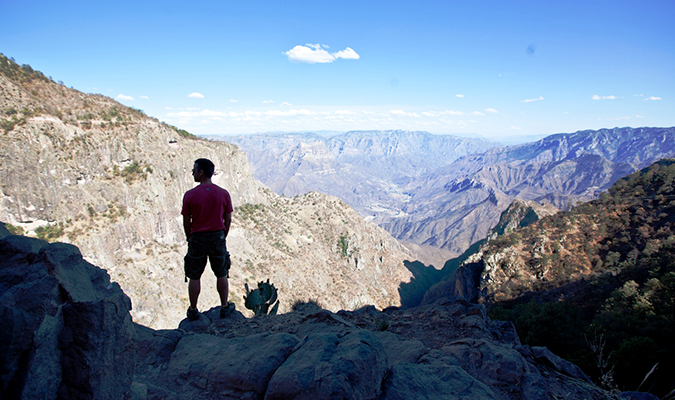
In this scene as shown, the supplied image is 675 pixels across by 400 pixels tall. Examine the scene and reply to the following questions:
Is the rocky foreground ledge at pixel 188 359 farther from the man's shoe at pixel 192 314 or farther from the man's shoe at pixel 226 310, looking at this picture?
the man's shoe at pixel 226 310

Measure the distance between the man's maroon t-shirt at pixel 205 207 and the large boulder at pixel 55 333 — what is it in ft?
8.58

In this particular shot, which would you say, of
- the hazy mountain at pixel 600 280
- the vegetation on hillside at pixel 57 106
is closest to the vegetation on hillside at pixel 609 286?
the hazy mountain at pixel 600 280

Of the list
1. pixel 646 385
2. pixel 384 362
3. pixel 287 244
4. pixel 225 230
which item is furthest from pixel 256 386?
pixel 287 244

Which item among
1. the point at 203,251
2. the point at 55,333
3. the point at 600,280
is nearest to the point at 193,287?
the point at 203,251

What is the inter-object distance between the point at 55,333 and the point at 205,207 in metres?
3.57

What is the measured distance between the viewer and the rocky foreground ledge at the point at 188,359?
7.98 feet

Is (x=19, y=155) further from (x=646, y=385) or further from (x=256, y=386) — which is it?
(x=646, y=385)

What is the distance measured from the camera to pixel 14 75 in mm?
35094

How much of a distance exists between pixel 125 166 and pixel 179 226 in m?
10.6

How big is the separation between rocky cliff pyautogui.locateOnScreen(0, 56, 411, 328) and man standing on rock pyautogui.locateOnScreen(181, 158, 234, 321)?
33340mm

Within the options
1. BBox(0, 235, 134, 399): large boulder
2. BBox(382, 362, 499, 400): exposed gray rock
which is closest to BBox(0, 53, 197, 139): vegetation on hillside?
BBox(0, 235, 134, 399): large boulder

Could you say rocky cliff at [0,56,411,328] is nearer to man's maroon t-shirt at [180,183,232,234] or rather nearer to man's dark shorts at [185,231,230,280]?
man's dark shorts at [185,231,230,280]

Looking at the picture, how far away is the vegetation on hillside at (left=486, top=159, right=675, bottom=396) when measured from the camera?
9.89 meters

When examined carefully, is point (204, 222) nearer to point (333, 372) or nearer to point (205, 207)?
point (205, 207)
